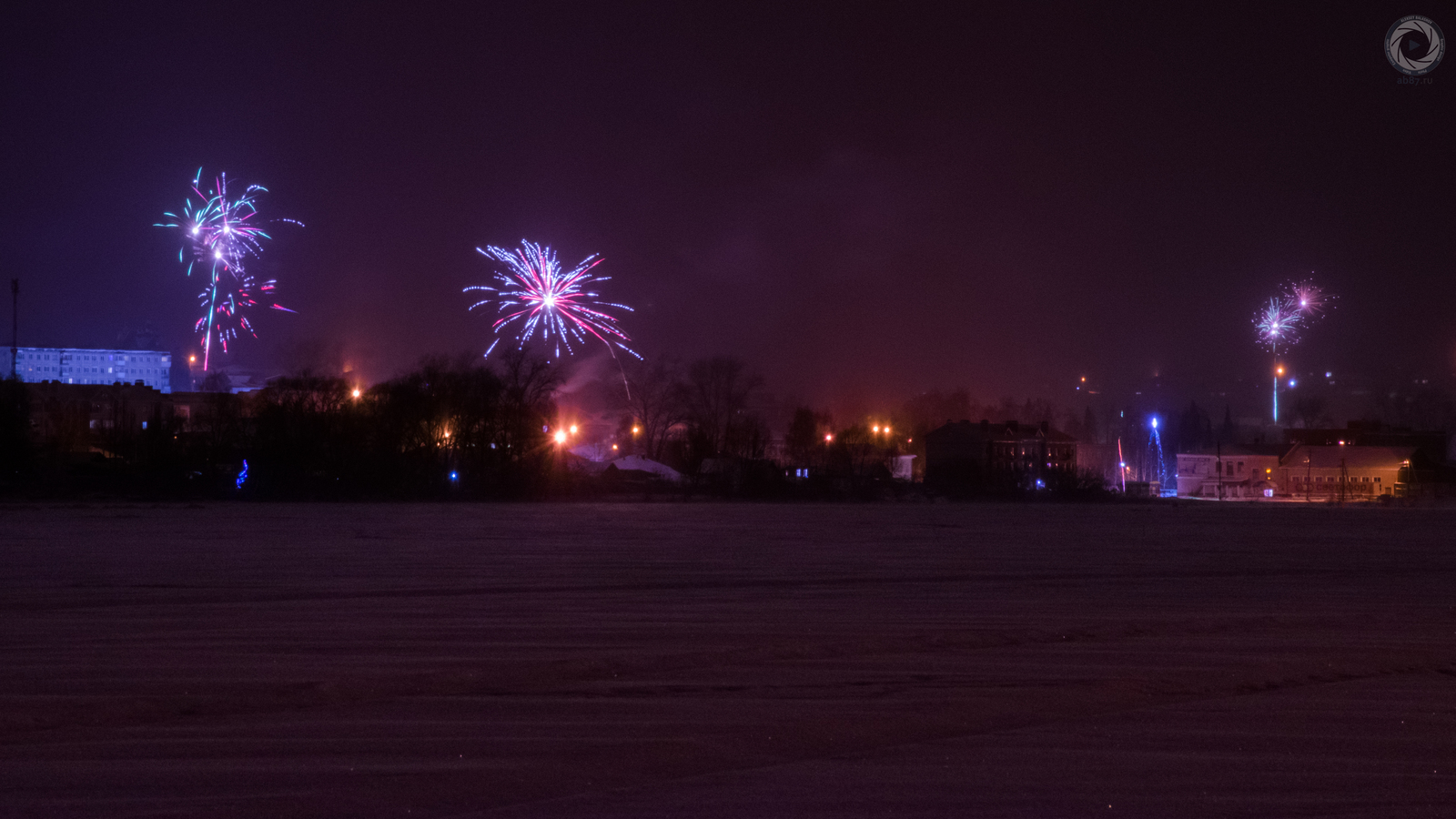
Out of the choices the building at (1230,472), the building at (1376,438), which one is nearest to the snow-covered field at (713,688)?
the building at (1230,472)

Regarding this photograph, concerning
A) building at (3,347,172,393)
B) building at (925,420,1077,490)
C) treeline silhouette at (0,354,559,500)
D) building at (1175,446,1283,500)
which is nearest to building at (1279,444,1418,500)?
building at (1175,446,1283,500)

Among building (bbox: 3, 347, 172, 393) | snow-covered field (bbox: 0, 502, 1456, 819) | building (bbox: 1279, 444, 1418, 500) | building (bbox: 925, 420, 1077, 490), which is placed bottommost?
snow-covered field (bbox: 0, 502, 1456, 819)

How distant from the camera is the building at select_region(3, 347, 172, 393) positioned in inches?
5689

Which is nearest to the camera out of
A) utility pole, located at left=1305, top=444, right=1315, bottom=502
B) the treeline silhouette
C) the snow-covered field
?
the snow-covered field

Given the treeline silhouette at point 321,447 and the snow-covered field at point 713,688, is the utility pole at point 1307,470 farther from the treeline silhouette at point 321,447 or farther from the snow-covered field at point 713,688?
the snow-covered field at point 713,688

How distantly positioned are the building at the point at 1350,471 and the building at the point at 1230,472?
1.43m

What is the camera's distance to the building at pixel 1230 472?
3233 inches

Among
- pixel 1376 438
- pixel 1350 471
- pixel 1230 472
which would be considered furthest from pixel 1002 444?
pixel 1376 438

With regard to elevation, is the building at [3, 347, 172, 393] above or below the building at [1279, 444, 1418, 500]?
above

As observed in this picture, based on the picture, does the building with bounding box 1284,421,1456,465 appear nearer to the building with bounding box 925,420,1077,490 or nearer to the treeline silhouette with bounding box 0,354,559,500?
the building with bounding box 925,420,1077,490

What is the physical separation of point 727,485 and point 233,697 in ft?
163

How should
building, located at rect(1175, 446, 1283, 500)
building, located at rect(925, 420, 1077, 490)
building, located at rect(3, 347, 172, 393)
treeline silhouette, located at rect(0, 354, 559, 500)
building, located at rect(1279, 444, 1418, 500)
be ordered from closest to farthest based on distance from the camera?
treeline silhouette, located at rect(0, 354, 559, 500) < building, located at rect(1279, 444, 1418, 500) < building, located at rect(1175, 446, 1283, 500) < building, located at rect(925, 420, 1077, 490) < building, located at rect(3, 347, 172, 393)

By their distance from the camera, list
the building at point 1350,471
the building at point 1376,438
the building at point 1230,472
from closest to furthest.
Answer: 1. the building at point 1350,471
2. the building at point 1230,472
3. the building at point 1376,438

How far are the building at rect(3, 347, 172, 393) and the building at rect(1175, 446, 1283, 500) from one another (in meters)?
118
